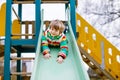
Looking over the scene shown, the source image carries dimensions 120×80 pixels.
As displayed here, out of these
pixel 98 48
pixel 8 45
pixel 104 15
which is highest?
pixel 8 45

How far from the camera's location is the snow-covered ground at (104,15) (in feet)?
48.8

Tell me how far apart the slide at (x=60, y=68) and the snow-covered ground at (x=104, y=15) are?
1051 cm

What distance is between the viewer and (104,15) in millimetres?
15172

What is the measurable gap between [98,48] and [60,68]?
3.40m

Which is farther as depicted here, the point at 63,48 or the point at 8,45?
the point at 8,45

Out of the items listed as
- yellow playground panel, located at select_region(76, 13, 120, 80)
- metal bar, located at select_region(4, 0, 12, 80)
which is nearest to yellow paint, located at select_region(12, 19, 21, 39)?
yellow playground panel, located at select_region(76, 13, 120, 80)

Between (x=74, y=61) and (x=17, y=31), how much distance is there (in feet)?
9.51

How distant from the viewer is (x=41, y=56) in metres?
4.34

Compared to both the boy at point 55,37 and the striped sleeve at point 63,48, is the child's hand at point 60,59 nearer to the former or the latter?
the striped sleeve at point 63,48

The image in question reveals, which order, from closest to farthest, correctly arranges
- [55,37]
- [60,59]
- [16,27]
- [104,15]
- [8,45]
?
[60,59], [55,37], [8,45], [16,27], [104,15]

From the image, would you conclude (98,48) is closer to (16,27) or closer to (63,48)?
(16,27)

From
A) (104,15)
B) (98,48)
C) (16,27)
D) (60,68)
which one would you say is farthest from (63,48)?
(104,15)

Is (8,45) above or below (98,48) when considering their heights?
above

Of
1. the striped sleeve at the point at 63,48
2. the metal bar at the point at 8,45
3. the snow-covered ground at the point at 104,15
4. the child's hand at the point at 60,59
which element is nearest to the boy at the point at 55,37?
the striped sleeve at the point at 63,48
